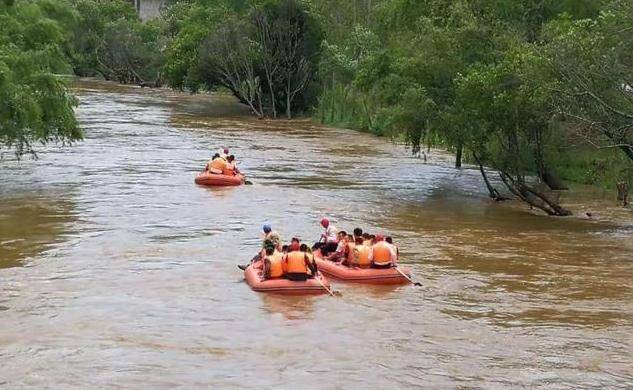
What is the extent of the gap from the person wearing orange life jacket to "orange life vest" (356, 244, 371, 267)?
86 millimetres

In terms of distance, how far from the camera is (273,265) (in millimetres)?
17562

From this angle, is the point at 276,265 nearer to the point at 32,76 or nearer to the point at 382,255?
the point at 382,255

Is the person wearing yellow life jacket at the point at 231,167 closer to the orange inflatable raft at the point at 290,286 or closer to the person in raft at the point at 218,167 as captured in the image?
the person in raft at the point at 218,167

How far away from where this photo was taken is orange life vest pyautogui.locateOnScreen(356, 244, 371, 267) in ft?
60.8

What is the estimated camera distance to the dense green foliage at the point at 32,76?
2477 cm

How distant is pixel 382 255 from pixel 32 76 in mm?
12777

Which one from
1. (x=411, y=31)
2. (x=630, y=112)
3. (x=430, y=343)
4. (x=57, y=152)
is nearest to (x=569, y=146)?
(x=630, y=112)

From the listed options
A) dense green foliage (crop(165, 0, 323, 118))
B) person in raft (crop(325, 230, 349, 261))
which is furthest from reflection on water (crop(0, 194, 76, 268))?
dense green foliage (crop(165, 0, 323, 118))

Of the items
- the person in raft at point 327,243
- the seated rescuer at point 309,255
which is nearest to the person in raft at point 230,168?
the person in raft at point 327,243

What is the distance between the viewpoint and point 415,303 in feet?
55.8

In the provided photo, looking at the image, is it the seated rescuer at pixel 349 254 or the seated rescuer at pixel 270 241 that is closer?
the seated rescuer at pixel 270 241

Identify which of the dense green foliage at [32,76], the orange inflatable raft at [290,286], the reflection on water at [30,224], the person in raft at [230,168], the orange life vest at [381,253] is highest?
the dense green foliage at [32,76]

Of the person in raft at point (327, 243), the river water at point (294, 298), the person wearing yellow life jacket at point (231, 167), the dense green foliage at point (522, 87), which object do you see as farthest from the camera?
the person wearing yellow life jacket at point (231, 167)

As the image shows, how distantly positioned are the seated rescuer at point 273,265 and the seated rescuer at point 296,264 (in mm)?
145
